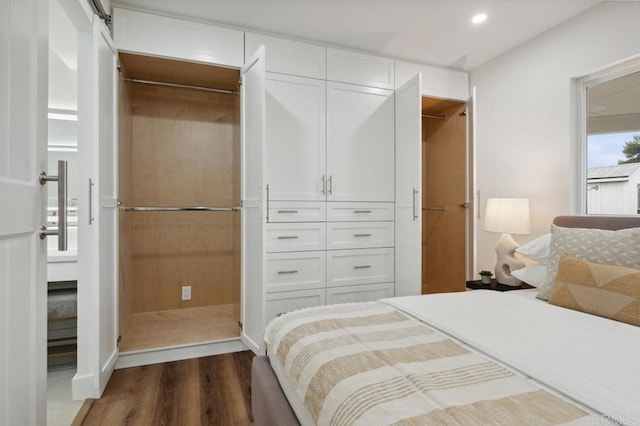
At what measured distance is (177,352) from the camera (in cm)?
259

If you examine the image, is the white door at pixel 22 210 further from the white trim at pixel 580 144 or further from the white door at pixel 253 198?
the white trim at pixel 580 144

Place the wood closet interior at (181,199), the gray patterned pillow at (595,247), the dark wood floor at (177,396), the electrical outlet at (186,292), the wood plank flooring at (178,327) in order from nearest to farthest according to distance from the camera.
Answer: the gray patterned pillow at (595,247) < the dark wood floor at (177,396) < the wood plank flooring at (178,327) < the wood closet interior at (181,199) < the electrical outlet at (186,292)

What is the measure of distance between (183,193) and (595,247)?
3.30 m

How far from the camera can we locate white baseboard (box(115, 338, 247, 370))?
97.2 inches

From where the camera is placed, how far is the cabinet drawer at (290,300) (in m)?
2.69

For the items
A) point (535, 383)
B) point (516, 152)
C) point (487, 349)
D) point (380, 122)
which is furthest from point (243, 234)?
point (516, 152)

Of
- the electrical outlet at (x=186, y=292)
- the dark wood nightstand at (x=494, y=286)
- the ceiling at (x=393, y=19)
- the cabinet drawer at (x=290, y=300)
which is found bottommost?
the electrical outlet at (x=186, y=292)

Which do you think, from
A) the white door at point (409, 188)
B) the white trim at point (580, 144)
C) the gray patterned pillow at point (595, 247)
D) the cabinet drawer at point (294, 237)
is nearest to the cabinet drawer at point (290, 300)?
the cabinet drawer at point (294, 237)

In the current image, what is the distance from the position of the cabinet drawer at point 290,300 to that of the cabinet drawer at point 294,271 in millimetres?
41

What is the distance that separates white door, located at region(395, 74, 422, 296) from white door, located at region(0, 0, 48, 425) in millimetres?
2379

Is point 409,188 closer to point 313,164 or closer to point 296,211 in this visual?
point 313,164

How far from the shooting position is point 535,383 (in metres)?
0.91

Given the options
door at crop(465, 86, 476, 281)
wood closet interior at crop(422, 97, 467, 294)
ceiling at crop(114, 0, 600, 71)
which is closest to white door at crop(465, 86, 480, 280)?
door at crop(465, 86, 476, 281)

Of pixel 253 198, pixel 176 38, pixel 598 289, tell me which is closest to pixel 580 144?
pixel 598 289
